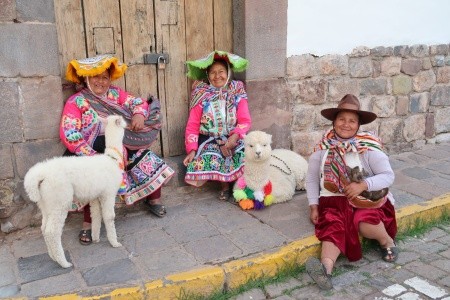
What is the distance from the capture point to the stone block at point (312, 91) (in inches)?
189

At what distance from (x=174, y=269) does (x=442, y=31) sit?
15.7 feet

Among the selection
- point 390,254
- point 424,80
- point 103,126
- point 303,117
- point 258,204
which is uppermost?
point 424,80

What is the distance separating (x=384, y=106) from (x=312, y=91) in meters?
1.18

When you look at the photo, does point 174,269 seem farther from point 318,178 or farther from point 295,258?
point 318,178

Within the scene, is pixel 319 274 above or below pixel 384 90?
below

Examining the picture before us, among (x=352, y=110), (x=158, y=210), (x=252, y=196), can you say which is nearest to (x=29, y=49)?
(x=158, y=210)

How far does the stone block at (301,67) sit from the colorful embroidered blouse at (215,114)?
75cm

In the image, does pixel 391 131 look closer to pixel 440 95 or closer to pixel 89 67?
pixel 440 95

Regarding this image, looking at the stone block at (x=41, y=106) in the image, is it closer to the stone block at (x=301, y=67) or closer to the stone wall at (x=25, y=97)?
the stone wall at (x=25, y=97)

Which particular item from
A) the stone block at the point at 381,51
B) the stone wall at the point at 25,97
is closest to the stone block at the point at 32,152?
the stone wall at the point at 25,97

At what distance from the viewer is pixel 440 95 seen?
5.94m

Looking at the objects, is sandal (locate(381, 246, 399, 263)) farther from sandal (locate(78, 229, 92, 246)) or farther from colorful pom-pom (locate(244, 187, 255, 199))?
sandal (locate(78, 229, 92, 246))

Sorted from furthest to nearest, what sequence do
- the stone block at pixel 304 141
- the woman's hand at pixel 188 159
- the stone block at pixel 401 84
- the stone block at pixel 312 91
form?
the stone block at pixel 401 84 < the stone block at pixel 304 141 < the stone block at pixel 312 91 < the woman's hand at pixel 188 159

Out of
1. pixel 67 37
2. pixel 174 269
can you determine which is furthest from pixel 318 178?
pixel 67 37
